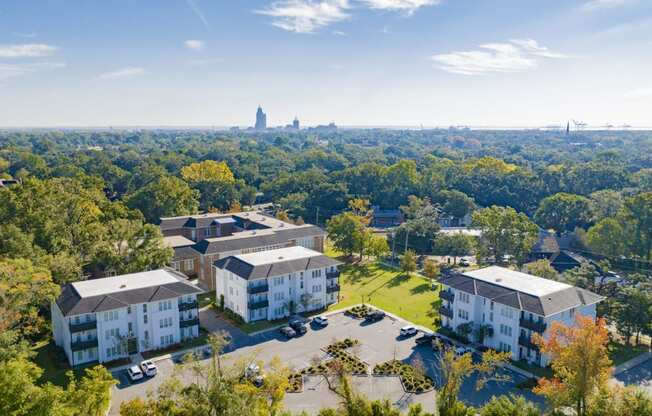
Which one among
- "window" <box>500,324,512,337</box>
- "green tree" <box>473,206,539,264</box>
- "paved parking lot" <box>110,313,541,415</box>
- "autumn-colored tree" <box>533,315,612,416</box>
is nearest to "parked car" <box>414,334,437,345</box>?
"paved parking lot" <box>110,313,541,415</box>

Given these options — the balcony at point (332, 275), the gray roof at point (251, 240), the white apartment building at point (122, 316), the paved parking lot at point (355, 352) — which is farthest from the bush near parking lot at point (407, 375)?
the gray roof at point (251, 240)

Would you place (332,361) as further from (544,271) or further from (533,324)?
(544,271)

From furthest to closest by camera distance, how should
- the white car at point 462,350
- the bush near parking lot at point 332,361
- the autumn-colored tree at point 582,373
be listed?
the white car at point 462,350
the bush near parking lot at point 332,361
the autumn-colored tree at point 582,373

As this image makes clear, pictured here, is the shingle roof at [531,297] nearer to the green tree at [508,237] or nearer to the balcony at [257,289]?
the balcony at [257,289]

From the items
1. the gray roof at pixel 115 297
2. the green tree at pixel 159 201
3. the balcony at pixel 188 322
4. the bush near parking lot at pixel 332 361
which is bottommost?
the bush near parking lot at pixel 332 361

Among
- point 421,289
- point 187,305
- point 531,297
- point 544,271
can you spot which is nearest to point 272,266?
point 187,305

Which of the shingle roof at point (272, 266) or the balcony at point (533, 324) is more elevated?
the shingle roof at point (272, 266)

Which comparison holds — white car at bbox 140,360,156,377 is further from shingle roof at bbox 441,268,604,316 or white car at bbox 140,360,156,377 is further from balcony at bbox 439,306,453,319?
shingle roof at bbox 441,268,604,316

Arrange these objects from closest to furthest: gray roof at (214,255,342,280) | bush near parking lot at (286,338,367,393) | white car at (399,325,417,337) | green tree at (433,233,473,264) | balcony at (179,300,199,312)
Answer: bush near parking lot at (286,338,367,393), balcony at (179,300,199,312), white car at (399,325,417,337), gray roof at (214,255,342,280), green tree at (433,233,473,264)
